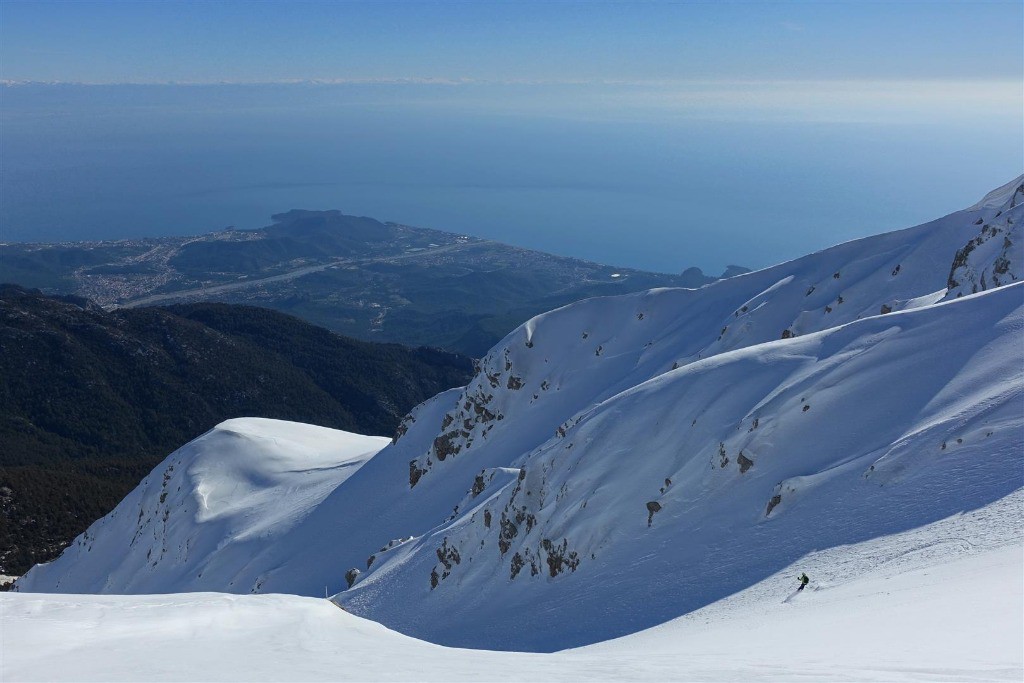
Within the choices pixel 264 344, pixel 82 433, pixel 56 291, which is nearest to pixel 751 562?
pixel 82 433

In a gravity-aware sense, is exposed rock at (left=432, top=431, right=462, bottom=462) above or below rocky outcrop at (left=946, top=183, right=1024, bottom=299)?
below

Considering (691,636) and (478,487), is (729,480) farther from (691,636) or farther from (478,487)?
(478,487)

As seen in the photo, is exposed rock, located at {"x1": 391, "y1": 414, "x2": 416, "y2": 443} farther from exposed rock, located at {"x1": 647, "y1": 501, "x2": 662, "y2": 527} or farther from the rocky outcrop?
the rocky outcrop

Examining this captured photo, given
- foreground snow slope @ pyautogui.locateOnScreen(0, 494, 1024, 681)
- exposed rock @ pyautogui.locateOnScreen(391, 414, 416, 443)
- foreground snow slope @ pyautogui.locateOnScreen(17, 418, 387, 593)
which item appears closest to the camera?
foreground snow slope @ pyautogui.locateOnScreen(0, 494, 1024, 681)

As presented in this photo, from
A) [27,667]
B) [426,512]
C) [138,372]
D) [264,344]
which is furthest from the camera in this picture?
[264,344]

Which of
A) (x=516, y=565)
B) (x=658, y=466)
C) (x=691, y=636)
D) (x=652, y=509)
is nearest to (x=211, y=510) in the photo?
(x=516, y=565)

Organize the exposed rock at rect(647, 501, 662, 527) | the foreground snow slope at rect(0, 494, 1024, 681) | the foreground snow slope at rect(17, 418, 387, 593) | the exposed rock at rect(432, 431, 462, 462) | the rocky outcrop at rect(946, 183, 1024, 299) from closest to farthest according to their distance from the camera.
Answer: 1. the foreground snow slope at rect(0, 494, 1024, 681)
2. the exposed rock at rect(647, 501, 662, 527)
3. the rocky outcrop at rect(946, 183, 1024, 299)
4. the foreground snow slope at rect(17, 418, 387, 593)
5. the exposed rock at rect(432, 431, 462, 462)

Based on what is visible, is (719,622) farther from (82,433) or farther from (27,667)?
(82,433)

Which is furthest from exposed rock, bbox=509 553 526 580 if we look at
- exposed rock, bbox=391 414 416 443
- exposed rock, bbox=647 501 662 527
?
exposed rock, bbox=391 414 416 443
